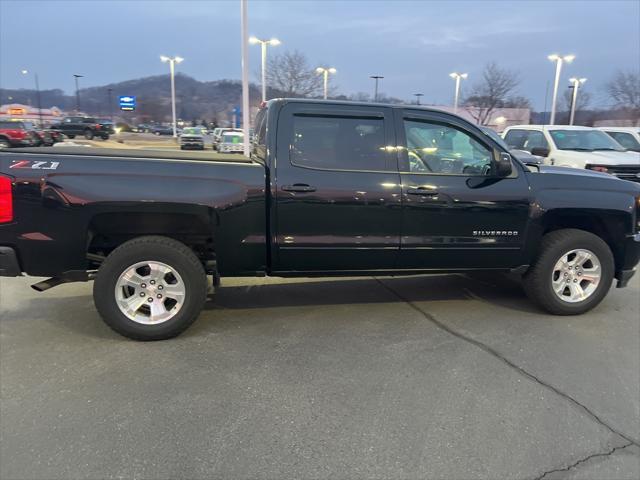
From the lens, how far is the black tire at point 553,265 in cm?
479

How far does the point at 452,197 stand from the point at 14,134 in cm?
3094

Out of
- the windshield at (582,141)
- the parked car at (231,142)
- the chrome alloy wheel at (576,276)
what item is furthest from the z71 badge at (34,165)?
the parked car at (231,142)

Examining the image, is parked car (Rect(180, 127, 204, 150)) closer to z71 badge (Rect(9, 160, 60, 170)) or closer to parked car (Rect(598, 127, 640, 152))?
parked car (Rect(598, 127, 640, 152))

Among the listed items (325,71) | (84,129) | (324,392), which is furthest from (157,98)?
(324,392)

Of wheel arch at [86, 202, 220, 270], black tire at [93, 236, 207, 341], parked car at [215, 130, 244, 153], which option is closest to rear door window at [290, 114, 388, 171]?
wheel arch at [86, 202, 220, 270]

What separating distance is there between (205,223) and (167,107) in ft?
263

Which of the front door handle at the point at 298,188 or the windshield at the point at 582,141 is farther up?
the windshield at the point at 582,141

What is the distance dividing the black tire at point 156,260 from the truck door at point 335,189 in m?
0.71

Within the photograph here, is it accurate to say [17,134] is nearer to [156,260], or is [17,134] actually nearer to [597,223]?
[156,260]

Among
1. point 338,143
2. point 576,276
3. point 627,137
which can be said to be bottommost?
point 576,276

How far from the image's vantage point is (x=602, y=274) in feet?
16.1

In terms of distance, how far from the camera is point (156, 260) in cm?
398

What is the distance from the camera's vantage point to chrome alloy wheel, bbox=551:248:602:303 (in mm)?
4867

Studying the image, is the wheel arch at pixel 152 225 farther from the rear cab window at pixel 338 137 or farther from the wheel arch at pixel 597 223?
the wheel arch at pixel 597 223
